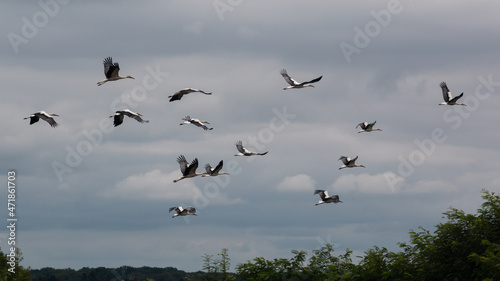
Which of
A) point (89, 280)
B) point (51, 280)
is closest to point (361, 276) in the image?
point (51, 280)

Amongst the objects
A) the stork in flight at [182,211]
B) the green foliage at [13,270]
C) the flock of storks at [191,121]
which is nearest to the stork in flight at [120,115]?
the flock of storks at [191,121]

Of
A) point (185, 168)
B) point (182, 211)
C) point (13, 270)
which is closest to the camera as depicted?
point (185, 168)

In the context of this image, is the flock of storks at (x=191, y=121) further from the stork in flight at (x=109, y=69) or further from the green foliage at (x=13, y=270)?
the green foliage at (x=13, y=270)

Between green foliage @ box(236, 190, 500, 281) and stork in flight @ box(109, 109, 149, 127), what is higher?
stork in flight @ box(109, 109, 149, 127)

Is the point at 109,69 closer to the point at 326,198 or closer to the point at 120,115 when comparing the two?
the point at 120,115

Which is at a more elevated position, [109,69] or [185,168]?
[109,69]

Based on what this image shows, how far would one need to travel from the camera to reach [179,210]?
51688 mm

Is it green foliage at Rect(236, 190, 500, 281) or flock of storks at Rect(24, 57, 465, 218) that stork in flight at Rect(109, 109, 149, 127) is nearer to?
flock of storks at Rect(24, 57, 465, 218)

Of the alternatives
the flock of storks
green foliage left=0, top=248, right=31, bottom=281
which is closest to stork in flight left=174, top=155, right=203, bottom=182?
the flock of storks

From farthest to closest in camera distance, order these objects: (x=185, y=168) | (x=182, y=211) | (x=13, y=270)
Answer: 1. (x=13, y=270)
2. (x=182, y=211)
3. (x=185, y=168)

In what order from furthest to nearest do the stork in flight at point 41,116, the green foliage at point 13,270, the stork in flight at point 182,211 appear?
the green foliage at point 13,270, the stork in flight at point 182,211, the stork in flight at point 41,116

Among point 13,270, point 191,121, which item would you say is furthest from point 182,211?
point 13,270

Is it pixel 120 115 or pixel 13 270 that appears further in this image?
pixel 13 270

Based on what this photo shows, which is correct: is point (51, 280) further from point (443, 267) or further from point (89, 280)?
point (443, 267)
